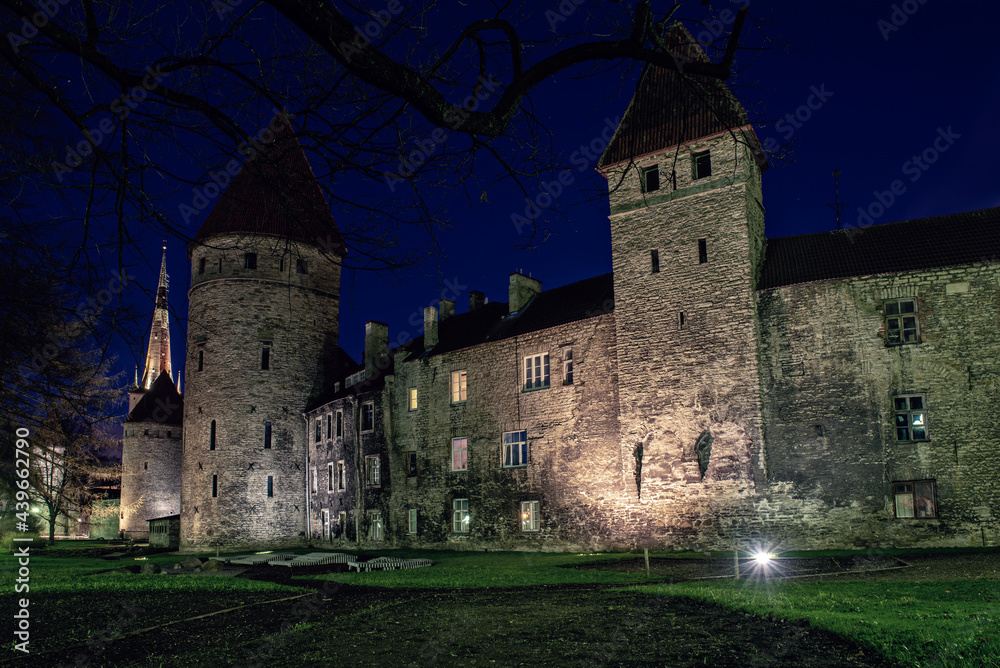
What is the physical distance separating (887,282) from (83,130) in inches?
797

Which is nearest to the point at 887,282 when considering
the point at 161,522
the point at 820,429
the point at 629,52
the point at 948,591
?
the point at 820,429

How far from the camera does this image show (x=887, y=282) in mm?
19719

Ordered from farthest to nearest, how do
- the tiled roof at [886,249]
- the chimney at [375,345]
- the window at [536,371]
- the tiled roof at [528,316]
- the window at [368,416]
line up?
the chimney at [375,345]
the window at [368,416]
the tiled roof at [528,316]
the window at [536,371]
the tiled roof at [886,249]

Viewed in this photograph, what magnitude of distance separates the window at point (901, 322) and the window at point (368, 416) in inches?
859

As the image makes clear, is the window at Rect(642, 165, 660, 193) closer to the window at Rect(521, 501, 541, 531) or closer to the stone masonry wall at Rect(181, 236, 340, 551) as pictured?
the window at Rect(521, 501, 541, 531)

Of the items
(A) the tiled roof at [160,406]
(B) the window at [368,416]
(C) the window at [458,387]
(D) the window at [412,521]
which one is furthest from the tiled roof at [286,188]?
(A) the tiled roof at [160,406]

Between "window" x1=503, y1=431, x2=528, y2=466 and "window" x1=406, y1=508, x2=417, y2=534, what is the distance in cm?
557

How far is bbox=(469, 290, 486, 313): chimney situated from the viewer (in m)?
35.4

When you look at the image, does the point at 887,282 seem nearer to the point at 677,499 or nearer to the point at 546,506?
the point at 677,499

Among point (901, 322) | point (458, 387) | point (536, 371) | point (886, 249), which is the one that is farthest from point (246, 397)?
point (901, 322)

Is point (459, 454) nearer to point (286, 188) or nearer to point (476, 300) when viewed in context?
point (476, 300)

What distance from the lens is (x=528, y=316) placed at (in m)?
29.3

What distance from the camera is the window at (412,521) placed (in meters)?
30.2

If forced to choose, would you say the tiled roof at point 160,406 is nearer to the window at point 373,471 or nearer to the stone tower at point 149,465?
the stone tower at point 149,465
